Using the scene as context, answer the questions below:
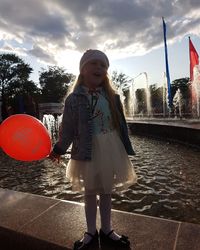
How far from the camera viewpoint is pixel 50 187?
5.46m

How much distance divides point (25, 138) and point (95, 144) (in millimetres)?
666

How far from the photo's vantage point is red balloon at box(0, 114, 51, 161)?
2.80m

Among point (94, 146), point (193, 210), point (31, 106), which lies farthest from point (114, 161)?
point (31, 106)

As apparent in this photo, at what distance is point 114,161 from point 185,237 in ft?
3.17

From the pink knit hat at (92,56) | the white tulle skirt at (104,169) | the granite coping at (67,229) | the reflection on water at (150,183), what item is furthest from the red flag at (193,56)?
the white tulle skirt at (104,169)

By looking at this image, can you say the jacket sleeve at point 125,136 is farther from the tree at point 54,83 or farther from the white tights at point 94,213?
the tree at point 54,83

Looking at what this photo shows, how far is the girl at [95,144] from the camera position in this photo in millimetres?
2646

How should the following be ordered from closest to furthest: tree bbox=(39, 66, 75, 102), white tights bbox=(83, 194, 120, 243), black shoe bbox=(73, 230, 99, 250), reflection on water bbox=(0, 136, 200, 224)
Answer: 1. black shoe bbox=(73, 230, 99, 250)
2. white tights bbox=(83, 194, 120, 243)
3. reflection on water bbox=(0, 136, 200, 224)
4. tree bbox=(39, 66, 75, 102)

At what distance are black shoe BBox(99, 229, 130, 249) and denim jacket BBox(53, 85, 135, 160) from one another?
2.56 ft

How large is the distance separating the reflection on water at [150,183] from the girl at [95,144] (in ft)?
5.29

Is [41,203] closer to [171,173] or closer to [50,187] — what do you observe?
[50,187]

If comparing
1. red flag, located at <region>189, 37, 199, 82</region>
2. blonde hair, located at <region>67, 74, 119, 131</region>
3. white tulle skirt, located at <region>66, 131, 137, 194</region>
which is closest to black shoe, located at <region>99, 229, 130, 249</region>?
white tulle skirt, located at <region>66, 131, 137, 194</region>

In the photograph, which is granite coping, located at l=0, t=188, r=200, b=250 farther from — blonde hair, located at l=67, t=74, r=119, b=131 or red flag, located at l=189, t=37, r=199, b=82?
red flag, located at l=189, t=37, r=199, b=82

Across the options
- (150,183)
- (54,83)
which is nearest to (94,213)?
(150,183)
